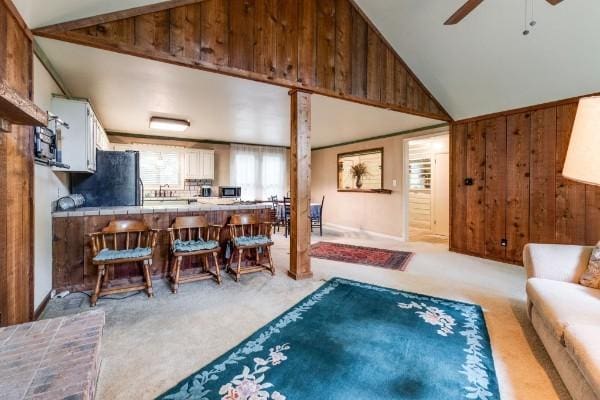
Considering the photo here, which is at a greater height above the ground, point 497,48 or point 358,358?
point 497,48

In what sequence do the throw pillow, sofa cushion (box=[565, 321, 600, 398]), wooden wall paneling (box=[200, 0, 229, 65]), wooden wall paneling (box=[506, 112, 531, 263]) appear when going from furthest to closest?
wooden wall paneling (box=[506, 112, 531, 263]) → wooden wall paneling (box=[200, 0, 229, 65]) → the throw pillow → sofa cushion (box=[565, 321, 600, 398])

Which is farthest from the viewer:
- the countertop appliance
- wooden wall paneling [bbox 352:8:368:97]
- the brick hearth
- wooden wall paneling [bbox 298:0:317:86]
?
the countertop appliance

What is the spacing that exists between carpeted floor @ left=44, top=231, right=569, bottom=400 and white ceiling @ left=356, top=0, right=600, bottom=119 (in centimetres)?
242

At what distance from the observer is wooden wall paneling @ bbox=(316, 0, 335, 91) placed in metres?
3.37

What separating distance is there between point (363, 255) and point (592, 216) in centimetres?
287

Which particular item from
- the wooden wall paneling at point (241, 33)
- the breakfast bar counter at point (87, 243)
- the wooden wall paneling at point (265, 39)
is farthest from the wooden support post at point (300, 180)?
the breakfast bar counter at point (87, 243)

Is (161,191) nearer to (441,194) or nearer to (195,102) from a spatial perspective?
(195,102)

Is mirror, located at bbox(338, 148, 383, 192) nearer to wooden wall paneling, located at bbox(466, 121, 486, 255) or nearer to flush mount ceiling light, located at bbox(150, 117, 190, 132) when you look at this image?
wooden wall paneling, located at bbox(466, 121, 486, 255)

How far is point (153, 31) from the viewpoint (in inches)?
98.4

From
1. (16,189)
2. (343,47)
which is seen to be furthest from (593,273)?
(16,189)

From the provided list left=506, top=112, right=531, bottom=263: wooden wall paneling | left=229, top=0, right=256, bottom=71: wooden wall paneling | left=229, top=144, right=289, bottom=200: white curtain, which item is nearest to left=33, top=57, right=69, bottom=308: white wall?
left=229, top=0, right=256, bottom=71: wooden wall paneling

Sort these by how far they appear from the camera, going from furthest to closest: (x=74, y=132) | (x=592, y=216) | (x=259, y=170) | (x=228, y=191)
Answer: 1. (x=259, y=170)
2. (x=228, y=191)
3. (x=592, y=216)
4. (x=74, y=132)

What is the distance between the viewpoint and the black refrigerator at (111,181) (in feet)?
12.1

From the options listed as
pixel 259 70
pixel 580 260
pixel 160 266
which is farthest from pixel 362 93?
pixel 160 266
